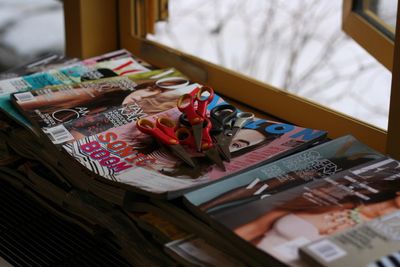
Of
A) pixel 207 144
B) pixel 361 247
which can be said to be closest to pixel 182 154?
pixel 207 144

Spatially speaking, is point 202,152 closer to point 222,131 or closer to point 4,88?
point 222,131

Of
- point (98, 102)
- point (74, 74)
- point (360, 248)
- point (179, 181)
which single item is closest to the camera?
point (360, 248)

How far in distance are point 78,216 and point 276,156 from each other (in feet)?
0.86

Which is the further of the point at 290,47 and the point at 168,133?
the point at 290,47

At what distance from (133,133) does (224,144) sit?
0.44 ft

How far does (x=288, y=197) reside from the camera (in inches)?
28.4

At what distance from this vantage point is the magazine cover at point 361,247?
0.61 metres

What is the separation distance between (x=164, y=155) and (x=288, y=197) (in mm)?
189

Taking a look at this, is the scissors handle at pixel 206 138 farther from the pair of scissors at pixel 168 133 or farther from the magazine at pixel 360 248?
the magazine at pixel 360 248

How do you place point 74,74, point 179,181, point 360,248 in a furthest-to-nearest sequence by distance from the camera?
point 74,74
point 179,181
point 360,248

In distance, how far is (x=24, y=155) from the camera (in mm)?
976

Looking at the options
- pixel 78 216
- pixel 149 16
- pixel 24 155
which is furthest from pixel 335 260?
pixel 149 16

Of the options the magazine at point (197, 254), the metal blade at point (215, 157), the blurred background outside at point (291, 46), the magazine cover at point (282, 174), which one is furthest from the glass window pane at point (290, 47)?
the magazine at point (197, 254)

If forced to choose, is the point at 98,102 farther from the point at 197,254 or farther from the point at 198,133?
the point at 197,254
